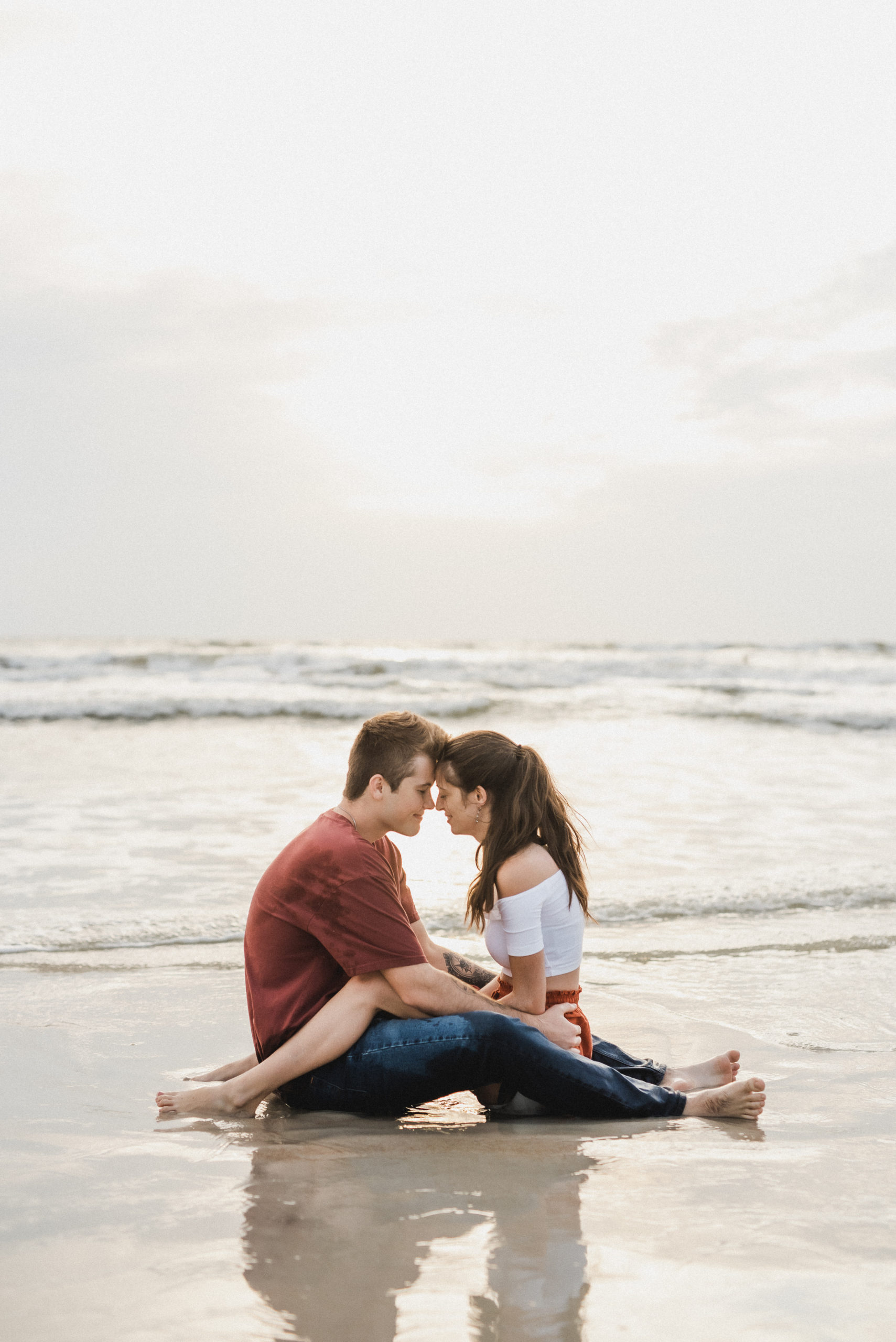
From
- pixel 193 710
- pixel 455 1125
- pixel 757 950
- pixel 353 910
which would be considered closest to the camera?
pixel 353 910

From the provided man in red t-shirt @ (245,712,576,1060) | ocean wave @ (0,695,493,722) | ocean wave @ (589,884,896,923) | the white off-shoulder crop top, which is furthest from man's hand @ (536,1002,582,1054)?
ocean wave @ (0,695,493,722)

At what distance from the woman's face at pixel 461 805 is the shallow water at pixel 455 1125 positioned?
926 millimetres

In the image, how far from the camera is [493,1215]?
2559mm

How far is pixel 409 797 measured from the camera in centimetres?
348

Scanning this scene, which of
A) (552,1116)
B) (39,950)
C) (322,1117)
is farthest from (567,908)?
(39,950)

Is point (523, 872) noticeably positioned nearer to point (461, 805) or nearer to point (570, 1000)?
point (461, 805)

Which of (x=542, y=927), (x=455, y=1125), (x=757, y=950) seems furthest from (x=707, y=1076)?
(x=757, y=950)

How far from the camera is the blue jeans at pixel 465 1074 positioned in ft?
10.8

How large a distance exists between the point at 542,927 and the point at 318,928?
0.77m

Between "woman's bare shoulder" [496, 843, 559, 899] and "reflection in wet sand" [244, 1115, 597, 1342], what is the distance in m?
0.73

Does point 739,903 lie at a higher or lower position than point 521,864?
lower

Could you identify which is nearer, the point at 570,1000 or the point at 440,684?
the point at 570,1000

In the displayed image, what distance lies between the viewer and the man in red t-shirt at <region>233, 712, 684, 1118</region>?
3301mm

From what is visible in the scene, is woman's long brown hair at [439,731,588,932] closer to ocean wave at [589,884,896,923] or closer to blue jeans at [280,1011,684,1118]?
blue jeans at [280,1011,684,1118]
